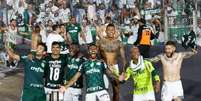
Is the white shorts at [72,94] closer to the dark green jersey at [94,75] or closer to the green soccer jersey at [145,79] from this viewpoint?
the dark green jersey at [94,75]

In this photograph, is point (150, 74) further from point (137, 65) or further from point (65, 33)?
point (65, 33)

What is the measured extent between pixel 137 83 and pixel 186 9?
13845 millimetres

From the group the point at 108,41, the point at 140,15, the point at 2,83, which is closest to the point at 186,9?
the point at 140,15

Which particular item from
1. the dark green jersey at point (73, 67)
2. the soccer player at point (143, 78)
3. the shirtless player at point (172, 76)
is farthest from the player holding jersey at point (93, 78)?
the shirtless player at point (172, 76)

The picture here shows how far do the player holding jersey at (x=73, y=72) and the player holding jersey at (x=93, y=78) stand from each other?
15.3 inches

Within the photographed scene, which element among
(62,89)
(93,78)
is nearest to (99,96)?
(93,78)

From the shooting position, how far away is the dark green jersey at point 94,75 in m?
11.1

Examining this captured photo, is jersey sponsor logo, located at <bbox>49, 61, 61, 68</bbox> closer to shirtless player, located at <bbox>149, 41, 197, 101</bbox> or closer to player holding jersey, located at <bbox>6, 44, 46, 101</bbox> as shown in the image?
player holding jersey, located at <bbox>6, 44, 46, 101</bbox>

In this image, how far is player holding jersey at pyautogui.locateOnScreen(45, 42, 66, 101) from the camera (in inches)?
443

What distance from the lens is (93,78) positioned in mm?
11133

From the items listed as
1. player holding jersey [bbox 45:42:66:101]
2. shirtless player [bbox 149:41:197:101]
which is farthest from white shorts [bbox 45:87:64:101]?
shirtless player [bbox 149:41:197:101]

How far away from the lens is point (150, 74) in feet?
37.1

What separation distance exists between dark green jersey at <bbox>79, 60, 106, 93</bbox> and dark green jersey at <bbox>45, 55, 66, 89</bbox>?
0.51 metres

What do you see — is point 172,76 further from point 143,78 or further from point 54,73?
point 54,73
